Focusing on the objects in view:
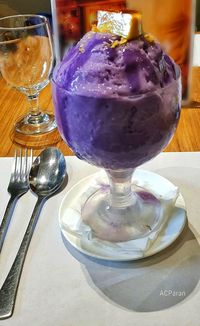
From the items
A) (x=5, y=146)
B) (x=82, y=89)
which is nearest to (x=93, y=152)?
(x=82, y=89)

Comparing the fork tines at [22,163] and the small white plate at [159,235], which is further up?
the fork tines at [22,163]

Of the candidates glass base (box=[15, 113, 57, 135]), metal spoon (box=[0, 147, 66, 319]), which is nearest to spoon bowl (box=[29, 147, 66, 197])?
metal spoon (box=[0, 147, 66, 319])

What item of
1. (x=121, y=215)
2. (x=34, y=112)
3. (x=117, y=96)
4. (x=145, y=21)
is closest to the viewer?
(x=117, y=96)

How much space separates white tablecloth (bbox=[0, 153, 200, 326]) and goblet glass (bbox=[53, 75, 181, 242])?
4 cm

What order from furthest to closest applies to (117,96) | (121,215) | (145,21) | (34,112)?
(34,112), (145,21), (121,215), (117,96)

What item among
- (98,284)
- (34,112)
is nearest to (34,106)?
(34,112)

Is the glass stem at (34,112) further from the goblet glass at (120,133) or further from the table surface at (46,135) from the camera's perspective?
the goblet glass at (120,133)

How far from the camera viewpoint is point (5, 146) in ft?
2.04

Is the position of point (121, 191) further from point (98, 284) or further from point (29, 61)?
point (29, 61)

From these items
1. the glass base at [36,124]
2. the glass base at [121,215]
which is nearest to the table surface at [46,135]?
the glass base at [36,124]

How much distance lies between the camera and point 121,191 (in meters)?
0.47

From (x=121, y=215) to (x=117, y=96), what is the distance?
169 millimetres

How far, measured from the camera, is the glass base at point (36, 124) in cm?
67

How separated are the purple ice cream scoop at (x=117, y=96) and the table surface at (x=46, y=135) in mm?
205
